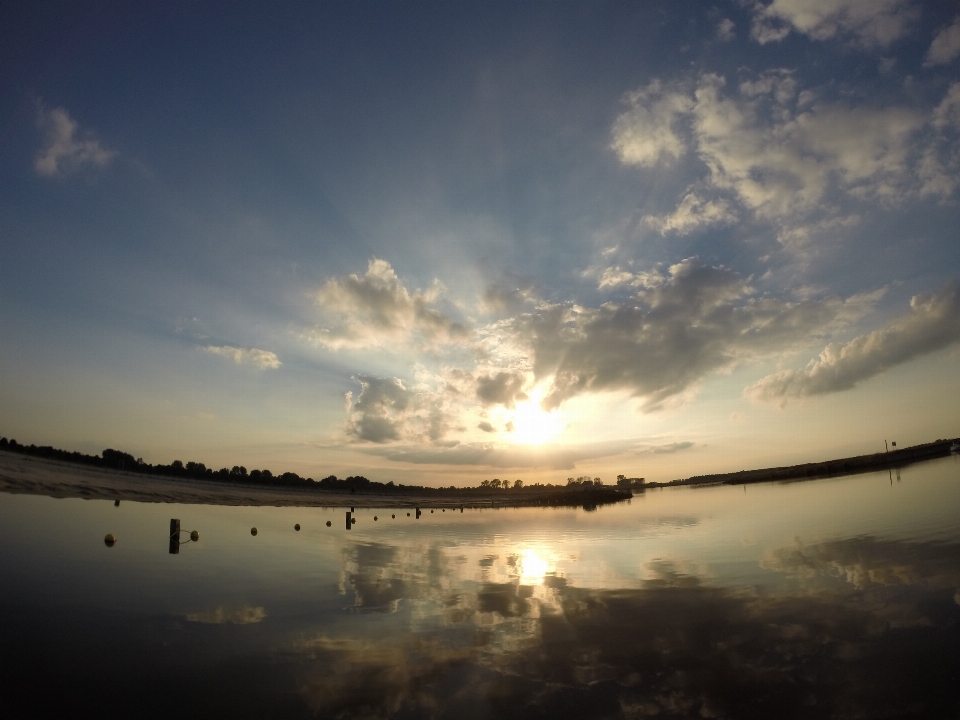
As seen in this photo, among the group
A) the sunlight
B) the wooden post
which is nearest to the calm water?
the sunlight

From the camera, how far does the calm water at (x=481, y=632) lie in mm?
9305

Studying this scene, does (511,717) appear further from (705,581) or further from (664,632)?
(705,581)

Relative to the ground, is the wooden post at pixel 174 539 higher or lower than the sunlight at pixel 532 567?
higher

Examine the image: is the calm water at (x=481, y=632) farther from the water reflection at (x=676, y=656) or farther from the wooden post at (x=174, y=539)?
the wooden post at (x=174, y=539)

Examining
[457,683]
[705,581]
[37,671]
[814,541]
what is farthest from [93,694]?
[814,541]

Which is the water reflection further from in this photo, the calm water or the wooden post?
the wooden post

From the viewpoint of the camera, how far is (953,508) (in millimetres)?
32781

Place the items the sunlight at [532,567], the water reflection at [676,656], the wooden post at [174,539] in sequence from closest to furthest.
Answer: the water reflection at [676,656]
the sunlight at [532,567]
the wooden post at [174,539]

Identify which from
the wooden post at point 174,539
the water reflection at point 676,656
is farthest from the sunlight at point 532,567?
the wooden post at point 174,539

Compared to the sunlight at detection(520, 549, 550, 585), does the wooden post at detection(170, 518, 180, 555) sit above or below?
above

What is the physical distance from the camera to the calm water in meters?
9.30

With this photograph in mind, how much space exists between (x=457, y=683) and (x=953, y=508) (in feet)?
131

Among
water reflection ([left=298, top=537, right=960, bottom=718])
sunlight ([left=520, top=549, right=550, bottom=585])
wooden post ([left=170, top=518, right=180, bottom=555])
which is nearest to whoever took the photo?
water reflection ([left=298, top=537, right=960, bottom=718])

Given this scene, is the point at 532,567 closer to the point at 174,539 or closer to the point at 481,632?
the point at 481,632
